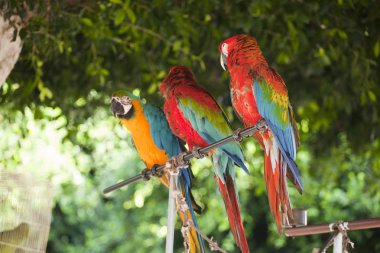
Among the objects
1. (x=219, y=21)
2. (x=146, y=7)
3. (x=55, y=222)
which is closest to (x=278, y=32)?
(x=219, y=21)

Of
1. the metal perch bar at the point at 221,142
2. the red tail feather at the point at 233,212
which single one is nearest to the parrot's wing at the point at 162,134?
the metal perch bar at the point at 221,142

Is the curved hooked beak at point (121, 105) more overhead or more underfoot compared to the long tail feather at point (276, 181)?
more overhead

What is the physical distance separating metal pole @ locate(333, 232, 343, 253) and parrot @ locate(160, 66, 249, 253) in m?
0.56

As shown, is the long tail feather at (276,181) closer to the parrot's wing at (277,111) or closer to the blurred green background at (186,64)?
the parrot's wing at (277,111)

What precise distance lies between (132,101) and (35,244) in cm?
52

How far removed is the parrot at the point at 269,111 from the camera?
73.5 inches

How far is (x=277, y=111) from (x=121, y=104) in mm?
588

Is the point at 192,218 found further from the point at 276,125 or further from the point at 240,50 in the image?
the point at 240,50

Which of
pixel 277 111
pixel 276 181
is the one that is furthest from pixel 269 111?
pixel 276 181

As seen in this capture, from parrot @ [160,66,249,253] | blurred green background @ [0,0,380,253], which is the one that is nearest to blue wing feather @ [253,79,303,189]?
parrot @ [160,66,249,253]

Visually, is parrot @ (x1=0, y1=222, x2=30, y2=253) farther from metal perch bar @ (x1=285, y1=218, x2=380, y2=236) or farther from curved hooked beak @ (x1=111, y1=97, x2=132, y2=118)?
metal perch bar @ (x1=285, y1=218, x2=380, y2=236)

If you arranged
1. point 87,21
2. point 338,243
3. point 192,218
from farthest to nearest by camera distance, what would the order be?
point 87,21, point 192,218, point 338,243

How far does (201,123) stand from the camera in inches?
84.4

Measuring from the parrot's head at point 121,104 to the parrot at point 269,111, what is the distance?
1.35ft
